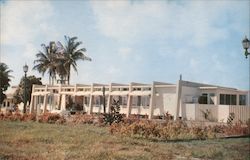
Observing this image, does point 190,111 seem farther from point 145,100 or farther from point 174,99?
point 145,100

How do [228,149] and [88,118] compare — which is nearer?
[228,149]

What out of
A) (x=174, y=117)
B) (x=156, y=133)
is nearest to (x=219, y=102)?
(x=174, y=117)

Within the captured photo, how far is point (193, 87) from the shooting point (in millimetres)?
32625

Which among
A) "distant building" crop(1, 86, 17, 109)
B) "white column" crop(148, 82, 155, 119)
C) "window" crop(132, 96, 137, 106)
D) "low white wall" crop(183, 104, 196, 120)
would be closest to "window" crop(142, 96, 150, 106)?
"window" crop(132, 96, 137, 106)

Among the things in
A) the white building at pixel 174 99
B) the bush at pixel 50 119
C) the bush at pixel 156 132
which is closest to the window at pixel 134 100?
the white building at pixel 174 99

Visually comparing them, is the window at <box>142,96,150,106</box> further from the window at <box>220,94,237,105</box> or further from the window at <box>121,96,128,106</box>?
the window at <box>220,94,237,105</box>

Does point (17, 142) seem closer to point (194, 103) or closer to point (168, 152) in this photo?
point (168, 152)

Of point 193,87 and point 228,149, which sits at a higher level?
point 193,87

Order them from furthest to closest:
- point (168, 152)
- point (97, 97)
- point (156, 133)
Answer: point (97, 97) < point (156, 133) < point (168, 152)

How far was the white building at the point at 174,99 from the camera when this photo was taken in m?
29.0

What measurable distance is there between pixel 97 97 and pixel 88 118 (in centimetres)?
1536

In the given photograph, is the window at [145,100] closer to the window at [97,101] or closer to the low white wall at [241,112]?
the window at [97,101]

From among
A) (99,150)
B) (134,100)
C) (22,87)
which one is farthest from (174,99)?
(99,150)

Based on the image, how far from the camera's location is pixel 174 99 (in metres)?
30.9
